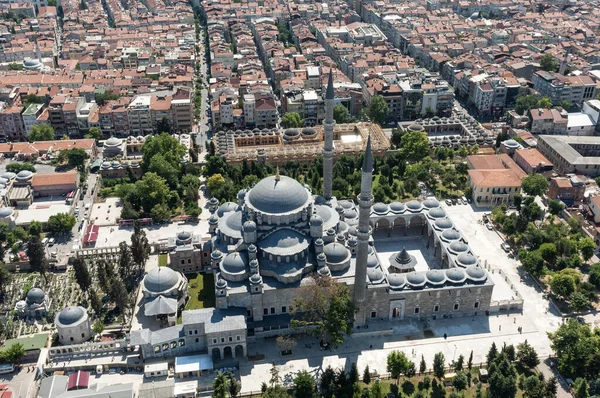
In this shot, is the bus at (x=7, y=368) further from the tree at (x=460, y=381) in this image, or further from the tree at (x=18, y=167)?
the tree at (x=460, y=381)

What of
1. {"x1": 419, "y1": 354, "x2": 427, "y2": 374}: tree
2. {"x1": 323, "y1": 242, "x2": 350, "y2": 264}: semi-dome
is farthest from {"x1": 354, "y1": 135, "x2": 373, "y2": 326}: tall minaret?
{"x1": 419, "y1": 354, "x2": 427, "y2": 374}: tree

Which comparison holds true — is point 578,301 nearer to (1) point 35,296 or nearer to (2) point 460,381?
(2) point 460,381

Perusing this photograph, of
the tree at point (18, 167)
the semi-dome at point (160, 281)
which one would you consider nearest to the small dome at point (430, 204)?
the semi-dome at point (160, 281)

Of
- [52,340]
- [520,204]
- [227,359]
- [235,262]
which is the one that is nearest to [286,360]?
[227,359]

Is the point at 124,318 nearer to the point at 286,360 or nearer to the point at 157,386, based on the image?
the point at 157,386

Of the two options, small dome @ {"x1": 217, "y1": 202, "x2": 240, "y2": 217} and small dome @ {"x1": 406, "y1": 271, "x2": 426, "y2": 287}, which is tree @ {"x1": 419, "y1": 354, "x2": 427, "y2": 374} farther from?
small dome @ {"x1": 217, "y1": 202, "x2": 240, "y2": 217}

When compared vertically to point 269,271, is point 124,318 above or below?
below
